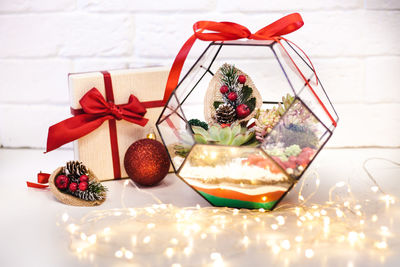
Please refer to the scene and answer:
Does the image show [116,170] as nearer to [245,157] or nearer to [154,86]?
[154,86]

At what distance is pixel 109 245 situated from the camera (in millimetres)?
798

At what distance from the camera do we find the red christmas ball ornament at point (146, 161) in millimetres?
1032

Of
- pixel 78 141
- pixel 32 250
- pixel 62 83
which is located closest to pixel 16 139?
pixel 62 83

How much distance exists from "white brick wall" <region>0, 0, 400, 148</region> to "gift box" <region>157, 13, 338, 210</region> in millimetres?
153

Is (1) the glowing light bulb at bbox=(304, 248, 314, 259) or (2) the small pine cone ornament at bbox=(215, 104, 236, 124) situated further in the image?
(2) the small pine cone ornament at bbox=(215, 104, 236, 124)

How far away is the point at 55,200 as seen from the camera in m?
1.00

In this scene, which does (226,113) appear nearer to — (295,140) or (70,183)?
(295,140)

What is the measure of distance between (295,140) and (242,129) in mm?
173

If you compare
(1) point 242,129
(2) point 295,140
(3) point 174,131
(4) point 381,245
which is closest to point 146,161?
(3) point 174,131

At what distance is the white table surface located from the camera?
754mm

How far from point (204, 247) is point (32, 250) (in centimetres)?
27

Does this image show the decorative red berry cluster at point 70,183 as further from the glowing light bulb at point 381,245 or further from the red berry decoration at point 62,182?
the glowing light bulb at point 381,245

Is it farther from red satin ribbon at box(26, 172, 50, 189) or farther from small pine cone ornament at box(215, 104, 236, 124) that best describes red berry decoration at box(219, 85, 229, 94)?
red satin ribbon at box(26, 172, 50, 189)

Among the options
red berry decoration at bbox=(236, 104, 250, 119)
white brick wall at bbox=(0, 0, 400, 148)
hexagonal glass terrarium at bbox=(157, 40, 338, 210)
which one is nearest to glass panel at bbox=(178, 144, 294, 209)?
hexagonal glass terrarium at bbox=(157, 40, 338, 210)
